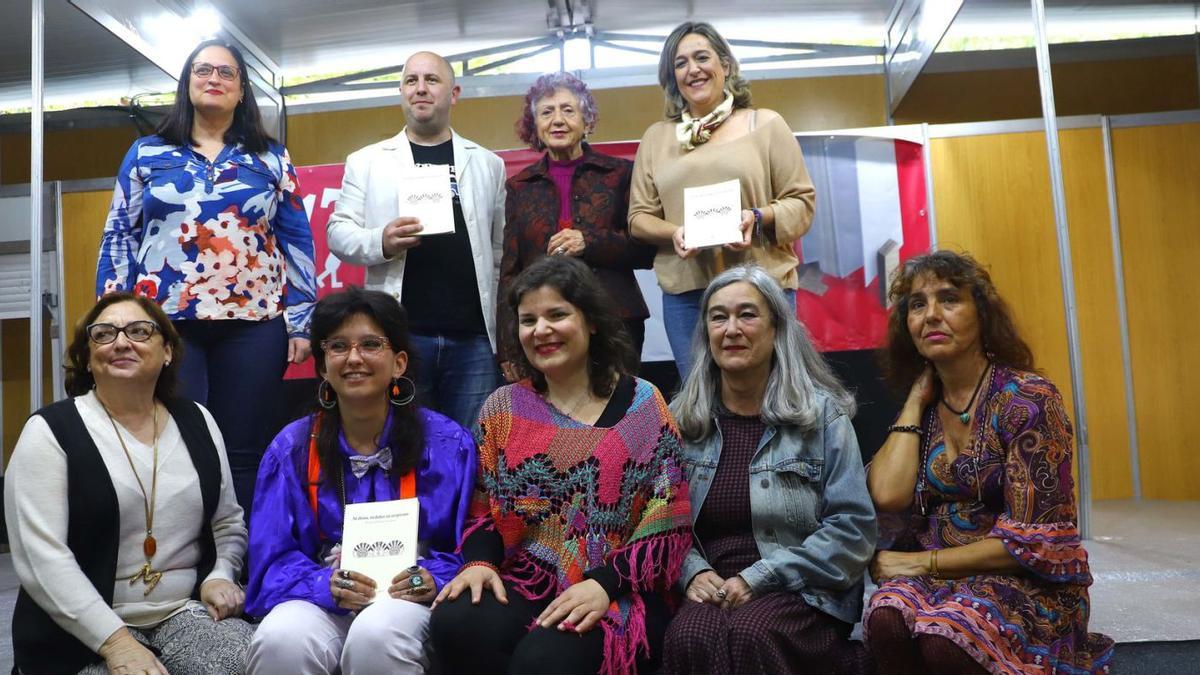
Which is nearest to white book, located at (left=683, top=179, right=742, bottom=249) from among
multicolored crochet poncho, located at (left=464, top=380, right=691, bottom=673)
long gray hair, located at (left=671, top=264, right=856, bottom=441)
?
long gray hair, located at (left=671, top=264, right=856, bottom=441)

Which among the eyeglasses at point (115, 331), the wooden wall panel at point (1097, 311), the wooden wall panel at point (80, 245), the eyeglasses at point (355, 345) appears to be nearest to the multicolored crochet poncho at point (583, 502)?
the eyeglasses at point (355, 345)

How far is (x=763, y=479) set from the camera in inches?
90.2

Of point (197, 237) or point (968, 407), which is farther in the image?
point (197, 237)

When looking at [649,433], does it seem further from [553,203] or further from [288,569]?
[553,203]

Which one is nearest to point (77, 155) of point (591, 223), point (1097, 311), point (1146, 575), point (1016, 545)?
point (591, 223)

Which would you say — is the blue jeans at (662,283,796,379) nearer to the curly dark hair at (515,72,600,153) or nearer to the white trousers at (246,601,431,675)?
the curly dark hair at (515,72,600,153)

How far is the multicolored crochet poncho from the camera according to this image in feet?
7.20

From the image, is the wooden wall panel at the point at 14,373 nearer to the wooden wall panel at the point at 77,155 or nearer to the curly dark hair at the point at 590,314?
the wooden wall panel at the point at 77,155

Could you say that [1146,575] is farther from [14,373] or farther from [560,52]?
[14,373]

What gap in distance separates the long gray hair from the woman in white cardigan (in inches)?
46.1

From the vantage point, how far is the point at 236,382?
274cm

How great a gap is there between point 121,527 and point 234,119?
1.35 meters

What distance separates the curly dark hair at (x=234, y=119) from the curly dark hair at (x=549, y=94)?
2.81 ft

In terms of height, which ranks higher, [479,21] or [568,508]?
[479,21]
